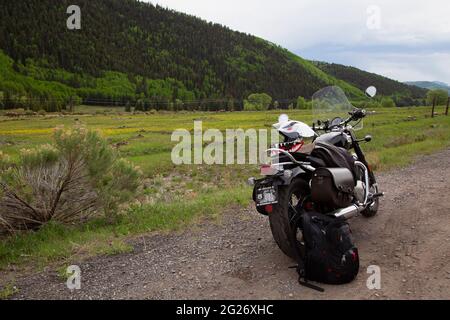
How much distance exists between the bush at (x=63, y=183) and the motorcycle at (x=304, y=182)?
378 cm

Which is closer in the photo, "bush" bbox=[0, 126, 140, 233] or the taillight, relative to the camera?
the taillight

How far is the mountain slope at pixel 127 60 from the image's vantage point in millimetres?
140750

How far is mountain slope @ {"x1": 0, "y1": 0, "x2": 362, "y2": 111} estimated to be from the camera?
141m

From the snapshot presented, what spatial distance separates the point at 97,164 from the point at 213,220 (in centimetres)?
248

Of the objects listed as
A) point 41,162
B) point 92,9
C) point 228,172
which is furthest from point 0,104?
point 92,9

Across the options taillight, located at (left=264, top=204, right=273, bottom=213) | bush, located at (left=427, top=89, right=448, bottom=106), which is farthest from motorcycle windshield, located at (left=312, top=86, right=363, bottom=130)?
bush, located at (left=427, top=89, right=448, bottom=106)

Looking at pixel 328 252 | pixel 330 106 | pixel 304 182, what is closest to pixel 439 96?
pixel 330 106

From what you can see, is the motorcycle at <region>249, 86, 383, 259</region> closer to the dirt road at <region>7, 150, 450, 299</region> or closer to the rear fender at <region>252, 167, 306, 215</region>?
the rear fender at <region>252, 167, 306, 215</region>

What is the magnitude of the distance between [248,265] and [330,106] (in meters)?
3.14

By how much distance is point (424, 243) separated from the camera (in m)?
5.41

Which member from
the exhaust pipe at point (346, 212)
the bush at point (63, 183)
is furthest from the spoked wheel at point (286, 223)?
the bush at point (63, 183)

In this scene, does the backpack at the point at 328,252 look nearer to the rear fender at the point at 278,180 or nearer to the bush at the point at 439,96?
the rear fender at the point at 278,180

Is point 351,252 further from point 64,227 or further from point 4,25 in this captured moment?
point 4,25
